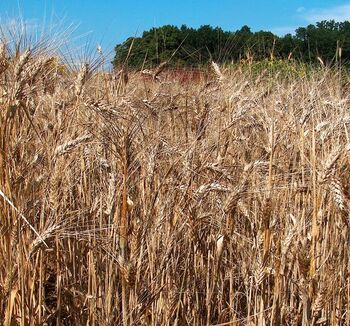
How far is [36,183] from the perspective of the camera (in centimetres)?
161

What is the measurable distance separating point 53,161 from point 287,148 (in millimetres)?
919

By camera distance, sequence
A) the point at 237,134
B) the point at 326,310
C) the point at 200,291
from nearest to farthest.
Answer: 1. the point at 326,310
2. the point at 200,291
3. the point at 237,134

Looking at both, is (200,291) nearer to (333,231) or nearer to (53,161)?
(333,231)

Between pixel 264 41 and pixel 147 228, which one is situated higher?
pixel 264 41

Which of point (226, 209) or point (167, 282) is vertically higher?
point (226, 209)

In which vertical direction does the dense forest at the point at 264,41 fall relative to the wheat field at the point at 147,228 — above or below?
above

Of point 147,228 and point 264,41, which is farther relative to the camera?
point 264,41

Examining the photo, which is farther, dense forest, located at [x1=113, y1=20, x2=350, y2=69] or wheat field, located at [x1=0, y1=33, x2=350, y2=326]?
dense forest, located at [x1=113, y1=20, x2=350, y2=69]

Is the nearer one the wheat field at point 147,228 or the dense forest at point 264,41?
the wheat field at point 147,228

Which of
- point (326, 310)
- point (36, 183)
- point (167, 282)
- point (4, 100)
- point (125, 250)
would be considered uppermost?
point (4, 100)

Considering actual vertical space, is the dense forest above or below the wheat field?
above

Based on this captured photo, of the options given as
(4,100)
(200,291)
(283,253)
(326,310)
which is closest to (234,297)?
(200,291)

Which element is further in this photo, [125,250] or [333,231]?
[333,231]

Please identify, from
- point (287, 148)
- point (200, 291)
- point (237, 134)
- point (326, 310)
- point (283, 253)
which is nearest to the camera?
point (283, 253)
